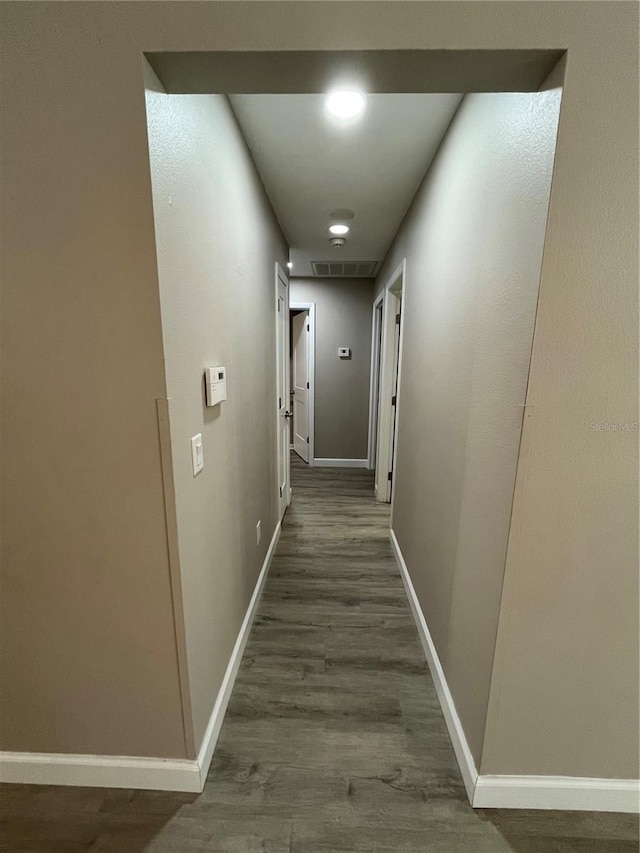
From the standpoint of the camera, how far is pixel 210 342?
48.6 inches

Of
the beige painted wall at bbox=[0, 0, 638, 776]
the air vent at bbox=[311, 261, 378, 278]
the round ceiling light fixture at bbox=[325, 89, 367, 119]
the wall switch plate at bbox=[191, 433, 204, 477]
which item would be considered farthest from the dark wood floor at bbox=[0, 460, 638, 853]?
the air vent at bbox=[311, 261, 378, 278]

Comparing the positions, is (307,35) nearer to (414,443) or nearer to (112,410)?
(112,410)

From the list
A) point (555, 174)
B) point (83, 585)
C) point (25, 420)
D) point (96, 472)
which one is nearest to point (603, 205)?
point (555, 174)

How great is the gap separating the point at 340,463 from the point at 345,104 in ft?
12.7

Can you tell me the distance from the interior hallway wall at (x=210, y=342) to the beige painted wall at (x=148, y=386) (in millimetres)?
72

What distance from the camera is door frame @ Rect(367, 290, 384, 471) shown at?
4070 millimetres

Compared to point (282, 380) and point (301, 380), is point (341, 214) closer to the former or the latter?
point (282, 380)

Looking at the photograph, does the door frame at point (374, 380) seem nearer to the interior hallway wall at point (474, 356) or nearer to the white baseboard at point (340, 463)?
the white baseboard at point (340, 463)

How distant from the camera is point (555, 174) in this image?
31.1 inches

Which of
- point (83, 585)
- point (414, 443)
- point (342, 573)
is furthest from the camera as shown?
point (342, 573)

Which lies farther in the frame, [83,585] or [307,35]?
[83,585]

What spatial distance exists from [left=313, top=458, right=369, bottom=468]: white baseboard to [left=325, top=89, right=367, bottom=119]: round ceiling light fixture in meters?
3.81

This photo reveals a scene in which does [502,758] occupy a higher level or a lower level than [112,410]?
lower

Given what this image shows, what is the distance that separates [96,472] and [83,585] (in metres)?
0.38
